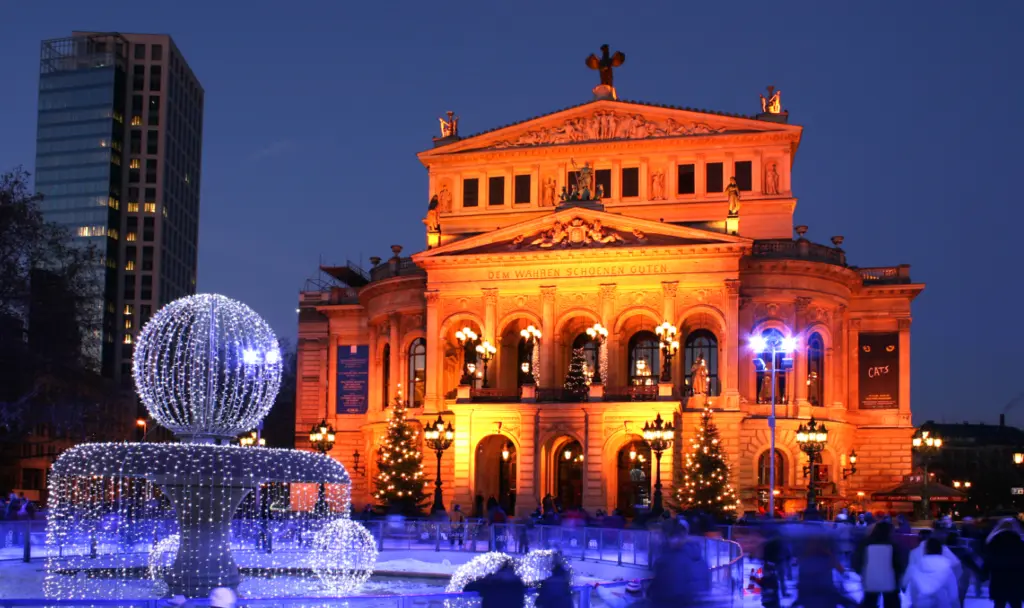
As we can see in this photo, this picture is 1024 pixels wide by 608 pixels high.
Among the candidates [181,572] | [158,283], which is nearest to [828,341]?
[181,572]

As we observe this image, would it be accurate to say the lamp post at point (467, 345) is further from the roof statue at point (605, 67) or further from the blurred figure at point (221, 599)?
the blurred figure at point (221, 599)

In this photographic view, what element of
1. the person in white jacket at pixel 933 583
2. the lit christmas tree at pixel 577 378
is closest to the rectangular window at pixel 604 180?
the lit christmas tree at pixel 577 378

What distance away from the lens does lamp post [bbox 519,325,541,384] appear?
55.2m

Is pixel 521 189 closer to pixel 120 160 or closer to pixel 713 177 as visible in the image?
pixel 713 177

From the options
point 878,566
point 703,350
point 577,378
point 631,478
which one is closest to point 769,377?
point 703,350

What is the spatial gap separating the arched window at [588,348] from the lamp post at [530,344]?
240 cm

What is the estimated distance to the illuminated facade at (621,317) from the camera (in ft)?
177

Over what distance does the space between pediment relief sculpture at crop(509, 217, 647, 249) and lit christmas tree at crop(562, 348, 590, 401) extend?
5.65m

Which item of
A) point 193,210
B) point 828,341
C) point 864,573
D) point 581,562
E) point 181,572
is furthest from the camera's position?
point 193,210

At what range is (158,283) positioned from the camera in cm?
11656

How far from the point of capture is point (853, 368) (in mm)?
59688

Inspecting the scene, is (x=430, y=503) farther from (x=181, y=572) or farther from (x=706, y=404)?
(x=181, y=572)

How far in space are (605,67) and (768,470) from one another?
69.2ft

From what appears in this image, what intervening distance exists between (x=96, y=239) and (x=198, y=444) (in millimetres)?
99535
